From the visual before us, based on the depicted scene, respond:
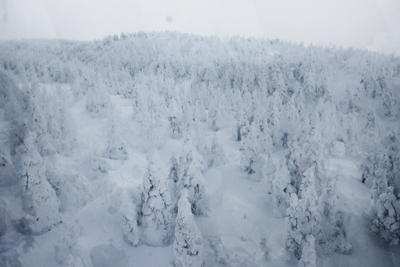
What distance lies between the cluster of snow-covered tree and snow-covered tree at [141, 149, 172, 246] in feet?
0.24

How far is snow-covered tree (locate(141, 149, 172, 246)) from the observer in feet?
53.0

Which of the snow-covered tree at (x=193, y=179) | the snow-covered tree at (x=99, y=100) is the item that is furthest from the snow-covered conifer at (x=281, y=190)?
the snow-covered tree at (x=99, y=100)

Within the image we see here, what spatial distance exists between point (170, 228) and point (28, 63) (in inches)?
2594

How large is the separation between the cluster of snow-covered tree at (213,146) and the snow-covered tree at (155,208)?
0.07 metres

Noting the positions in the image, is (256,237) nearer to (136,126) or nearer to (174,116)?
(174,116)

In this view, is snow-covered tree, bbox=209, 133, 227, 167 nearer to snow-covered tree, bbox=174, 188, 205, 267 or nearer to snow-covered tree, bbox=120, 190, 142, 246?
snow-covered tree, bbox=120, 190, 142, 246

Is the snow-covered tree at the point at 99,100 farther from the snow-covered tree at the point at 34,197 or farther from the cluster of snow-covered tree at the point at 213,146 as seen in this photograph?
the snow-covered tree at the point at 34,197

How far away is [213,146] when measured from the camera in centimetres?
2855

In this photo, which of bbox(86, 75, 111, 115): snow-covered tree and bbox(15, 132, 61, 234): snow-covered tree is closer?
bbox(15, 132, 61, 234): snow-covered tree

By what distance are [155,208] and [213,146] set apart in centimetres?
1377

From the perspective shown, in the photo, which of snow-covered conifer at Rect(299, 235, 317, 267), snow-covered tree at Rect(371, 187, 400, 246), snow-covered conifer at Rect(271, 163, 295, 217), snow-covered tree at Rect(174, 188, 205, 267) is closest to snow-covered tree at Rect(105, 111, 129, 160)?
snow-covered tree at Rect(174, 188, 205, 267)

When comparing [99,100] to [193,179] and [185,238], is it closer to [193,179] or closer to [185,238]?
[193,179]

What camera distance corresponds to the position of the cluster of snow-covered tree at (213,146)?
15.2 m

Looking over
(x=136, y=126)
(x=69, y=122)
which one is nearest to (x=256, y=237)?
(x=69, y=122)
